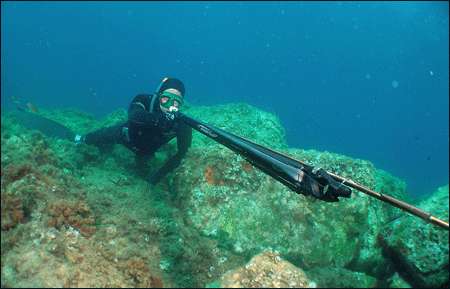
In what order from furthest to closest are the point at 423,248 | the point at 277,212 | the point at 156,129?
1. the point at 156,129
2. the point at 277,212
3. the point at 423,248

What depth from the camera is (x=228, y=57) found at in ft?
512

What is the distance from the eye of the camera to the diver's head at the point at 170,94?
5379 mm

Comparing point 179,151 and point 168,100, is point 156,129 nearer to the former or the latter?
point 179,151

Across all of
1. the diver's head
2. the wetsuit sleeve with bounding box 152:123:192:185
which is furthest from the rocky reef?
the diver's head

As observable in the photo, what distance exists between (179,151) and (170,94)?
67.6 inches

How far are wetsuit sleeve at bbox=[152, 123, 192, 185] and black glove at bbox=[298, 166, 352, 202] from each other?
3795 mm

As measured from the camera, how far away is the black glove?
162cm

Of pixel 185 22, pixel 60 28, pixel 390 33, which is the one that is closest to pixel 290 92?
pixel 390 33

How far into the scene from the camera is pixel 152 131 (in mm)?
4945

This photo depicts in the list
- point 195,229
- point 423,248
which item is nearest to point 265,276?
point 195,229

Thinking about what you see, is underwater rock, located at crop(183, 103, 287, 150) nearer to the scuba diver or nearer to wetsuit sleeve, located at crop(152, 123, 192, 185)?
wetsuit sleeve, located at crop(152, 123, 192, 185)

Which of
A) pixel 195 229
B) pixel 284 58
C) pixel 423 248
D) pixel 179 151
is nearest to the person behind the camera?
pixel 423 248

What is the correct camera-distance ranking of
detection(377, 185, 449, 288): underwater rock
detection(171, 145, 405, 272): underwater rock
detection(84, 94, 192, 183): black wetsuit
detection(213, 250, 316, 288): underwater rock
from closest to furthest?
detection(213, 250, 316, 288): underwater rock, detection(377, 185, 449, 288): underwater rock, detection(171, 145, 405, 272): underwater rock, detection(84, 94, 192, 183): black wetsuit

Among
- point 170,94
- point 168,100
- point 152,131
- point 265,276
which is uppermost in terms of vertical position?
point 170,94
